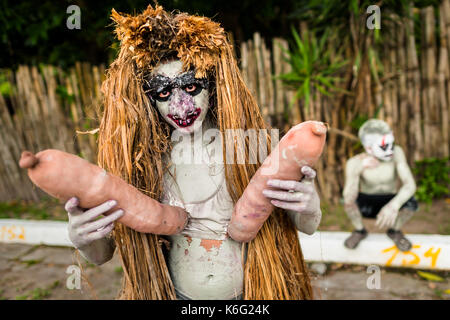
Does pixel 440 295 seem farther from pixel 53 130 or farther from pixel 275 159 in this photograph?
pixel 53 130

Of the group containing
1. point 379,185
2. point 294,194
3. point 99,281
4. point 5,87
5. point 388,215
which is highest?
point 5,87

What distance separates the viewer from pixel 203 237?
1433 mm

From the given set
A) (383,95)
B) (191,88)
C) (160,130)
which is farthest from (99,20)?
(191,88)

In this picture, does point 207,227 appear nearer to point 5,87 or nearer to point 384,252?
point 384,252

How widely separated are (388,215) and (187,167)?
1656mm

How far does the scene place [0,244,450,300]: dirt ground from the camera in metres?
2.53

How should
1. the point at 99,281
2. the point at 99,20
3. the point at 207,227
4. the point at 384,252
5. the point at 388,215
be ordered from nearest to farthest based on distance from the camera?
the point at 207,227 → the point at 388,215 → the point at 384,252 → the point at 99,281 → the point at 99,20

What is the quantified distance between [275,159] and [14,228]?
3473 mm

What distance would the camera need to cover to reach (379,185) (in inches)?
103

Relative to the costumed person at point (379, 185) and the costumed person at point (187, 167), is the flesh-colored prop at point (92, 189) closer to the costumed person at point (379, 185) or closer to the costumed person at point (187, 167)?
the costumed person at point (187, 167)

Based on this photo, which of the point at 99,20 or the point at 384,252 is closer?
the point at 384,252

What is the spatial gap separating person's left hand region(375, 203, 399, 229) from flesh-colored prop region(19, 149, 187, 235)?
163 cm

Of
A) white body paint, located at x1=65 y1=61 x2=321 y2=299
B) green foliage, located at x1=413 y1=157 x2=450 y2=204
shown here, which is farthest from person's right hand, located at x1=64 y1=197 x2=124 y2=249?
green foliage, located at x1=413 y1=157 x2=450 y2=204
